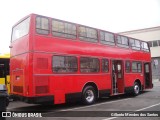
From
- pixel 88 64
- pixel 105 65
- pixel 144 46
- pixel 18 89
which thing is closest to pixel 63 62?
pixel 88 64

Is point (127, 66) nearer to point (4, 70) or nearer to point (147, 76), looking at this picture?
point (147, 76)

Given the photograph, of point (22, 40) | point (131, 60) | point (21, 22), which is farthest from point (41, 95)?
point (131, 60)

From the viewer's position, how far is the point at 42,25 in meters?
10.8

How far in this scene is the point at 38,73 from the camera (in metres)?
10.2

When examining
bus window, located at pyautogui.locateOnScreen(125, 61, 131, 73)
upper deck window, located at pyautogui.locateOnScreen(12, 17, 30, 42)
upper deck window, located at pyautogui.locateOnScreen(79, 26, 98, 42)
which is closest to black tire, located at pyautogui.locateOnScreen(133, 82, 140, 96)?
bus window, located at pyautogui.locateOnScreen(125, 61, 131, 73)

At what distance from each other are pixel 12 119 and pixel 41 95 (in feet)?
5.32

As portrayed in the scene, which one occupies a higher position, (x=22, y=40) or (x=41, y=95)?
(x=22, y=40)

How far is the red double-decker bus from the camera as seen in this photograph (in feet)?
33.6

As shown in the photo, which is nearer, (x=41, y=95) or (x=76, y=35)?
(x=41, y=95)

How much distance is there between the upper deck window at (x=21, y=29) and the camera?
427 inches

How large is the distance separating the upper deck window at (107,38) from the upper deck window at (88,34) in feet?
1.87

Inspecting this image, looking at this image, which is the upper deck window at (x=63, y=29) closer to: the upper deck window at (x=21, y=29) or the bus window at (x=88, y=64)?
the upper deck window at (x=21, y=29)

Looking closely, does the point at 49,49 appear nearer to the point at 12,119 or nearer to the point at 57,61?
the point at 57,61

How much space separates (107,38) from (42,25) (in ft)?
16.4
